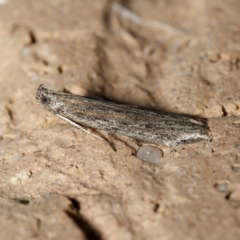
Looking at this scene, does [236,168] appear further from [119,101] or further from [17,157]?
[17,157]

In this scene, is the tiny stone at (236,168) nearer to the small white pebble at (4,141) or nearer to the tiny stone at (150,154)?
the tiny stone at (150,154)

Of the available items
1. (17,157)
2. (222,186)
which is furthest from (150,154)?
(17,157)

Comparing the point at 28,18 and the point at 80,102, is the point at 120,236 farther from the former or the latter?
the point at 28,18

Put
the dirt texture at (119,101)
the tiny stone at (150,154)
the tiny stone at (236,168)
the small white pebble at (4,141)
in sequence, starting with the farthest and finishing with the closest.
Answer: the small white pebble at (4,141) → the tiny stone at (150,154) → the tiny stone at (236,168) → the dirt texture at (119,101)

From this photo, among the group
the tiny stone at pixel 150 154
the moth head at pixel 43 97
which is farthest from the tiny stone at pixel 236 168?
the moth head at pixel 43 97

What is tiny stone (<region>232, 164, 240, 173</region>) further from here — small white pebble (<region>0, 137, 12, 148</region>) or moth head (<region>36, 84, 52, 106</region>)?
small white pebble (<region>0, 137, 12, 148</region>)

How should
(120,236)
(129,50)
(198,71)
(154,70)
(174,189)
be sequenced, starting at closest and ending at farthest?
(120,236) → (174,189) → (198,71) → (154,70) → (129,50)

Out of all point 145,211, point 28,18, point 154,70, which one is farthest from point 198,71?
point 28,18
